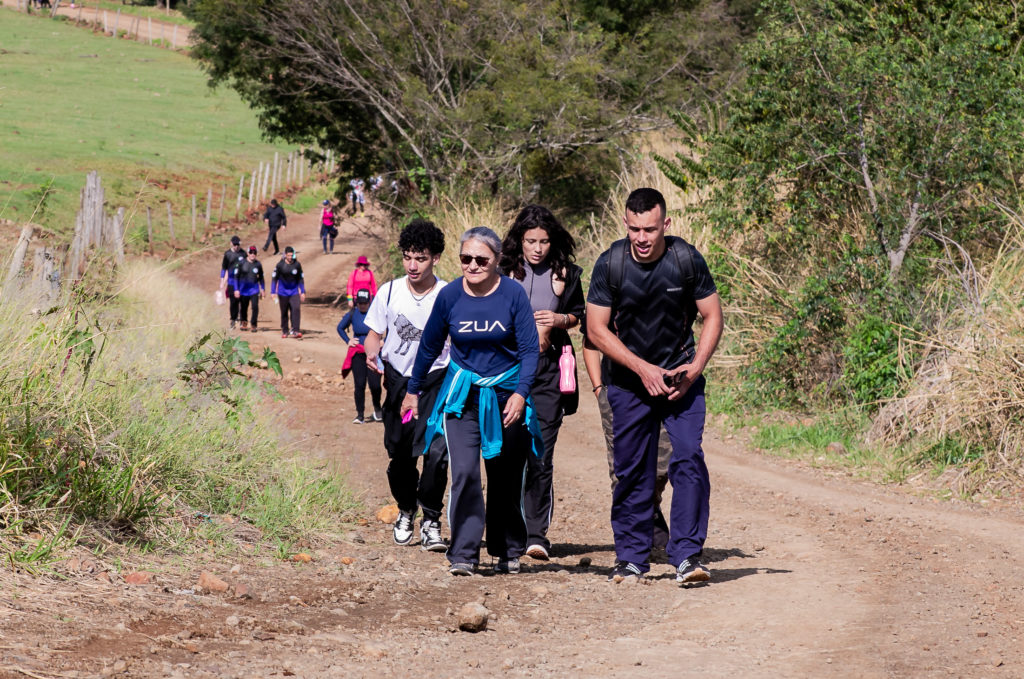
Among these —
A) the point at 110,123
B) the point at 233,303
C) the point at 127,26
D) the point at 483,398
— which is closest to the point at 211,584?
the point at 483,398

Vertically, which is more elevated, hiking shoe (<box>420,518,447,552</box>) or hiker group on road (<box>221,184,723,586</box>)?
hiker group on road (<box>221,184,723,586</box>)

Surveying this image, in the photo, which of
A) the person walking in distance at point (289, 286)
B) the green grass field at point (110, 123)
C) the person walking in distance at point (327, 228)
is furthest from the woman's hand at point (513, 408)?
the person walking in distance at point (327, 228)

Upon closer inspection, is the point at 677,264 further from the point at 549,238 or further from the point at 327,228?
the point at 327,228

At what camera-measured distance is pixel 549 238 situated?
22.3 ft

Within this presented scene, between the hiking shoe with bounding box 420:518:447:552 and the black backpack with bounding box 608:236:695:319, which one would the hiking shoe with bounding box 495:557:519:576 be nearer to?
the hiking shoe with bounding box 420:518:447:552

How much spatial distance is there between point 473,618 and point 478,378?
57.0 inches

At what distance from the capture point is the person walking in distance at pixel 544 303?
22.3 ft

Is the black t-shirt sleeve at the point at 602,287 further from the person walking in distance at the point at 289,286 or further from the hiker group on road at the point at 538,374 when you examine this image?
the person walking in distance at the point at 289,286

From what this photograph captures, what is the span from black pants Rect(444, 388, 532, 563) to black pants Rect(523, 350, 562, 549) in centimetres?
51

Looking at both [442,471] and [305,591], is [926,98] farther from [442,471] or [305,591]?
[305,591]

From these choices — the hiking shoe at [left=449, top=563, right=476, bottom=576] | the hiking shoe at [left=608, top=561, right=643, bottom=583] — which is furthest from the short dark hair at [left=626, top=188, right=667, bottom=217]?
the hiking shoe at [left=449, top=563, right=476, bottom=576]

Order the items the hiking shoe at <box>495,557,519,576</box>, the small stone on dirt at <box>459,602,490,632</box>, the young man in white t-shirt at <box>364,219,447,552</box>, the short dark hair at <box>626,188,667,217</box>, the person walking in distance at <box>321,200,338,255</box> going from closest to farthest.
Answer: the small stone on dirt at <box>459,602,490,632</box> → the short dark hair at <box>626,188,667,217</box> → the hiking shoe at <box>495,557,519,576</box> → the young man in white t-shirt at <box>364,219,447,552</box> → the person walking in distance at <box>321,200,338,255</box>

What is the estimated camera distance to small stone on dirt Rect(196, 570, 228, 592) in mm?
5387

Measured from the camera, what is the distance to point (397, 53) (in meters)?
22.7
